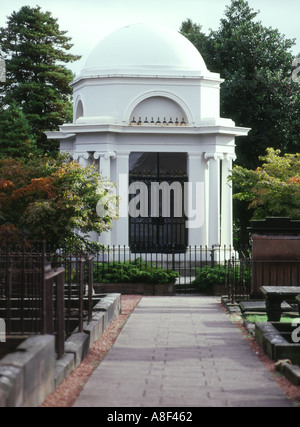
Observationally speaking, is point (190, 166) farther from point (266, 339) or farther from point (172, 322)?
point (266, 339)

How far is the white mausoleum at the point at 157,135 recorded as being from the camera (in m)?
31.8

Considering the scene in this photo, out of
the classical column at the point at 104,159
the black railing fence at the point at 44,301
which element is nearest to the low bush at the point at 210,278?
the black railing fence at the point at 44,301

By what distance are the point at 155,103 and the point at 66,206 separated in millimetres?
10267

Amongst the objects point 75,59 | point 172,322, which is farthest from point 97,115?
point 75,59

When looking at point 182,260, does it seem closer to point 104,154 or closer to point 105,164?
point 105,164

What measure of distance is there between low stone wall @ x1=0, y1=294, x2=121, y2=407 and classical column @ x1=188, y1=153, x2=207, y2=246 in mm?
19888

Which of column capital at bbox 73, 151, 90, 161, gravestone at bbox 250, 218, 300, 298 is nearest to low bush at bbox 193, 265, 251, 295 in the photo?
gravestone at bbox 250, 218, 300, 298

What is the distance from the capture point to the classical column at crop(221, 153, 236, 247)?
32.9 meters

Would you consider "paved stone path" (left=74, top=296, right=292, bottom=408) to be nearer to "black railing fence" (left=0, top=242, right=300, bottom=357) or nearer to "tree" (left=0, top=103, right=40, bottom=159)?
"black railing fence" (left=0, top=242, right=300, bottom=357)

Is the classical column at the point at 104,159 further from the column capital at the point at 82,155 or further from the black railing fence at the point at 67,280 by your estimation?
the black railing fence at the point at 67,280

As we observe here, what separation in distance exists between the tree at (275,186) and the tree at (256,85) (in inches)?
411

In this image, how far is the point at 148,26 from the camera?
3431cm

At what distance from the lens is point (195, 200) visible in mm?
32312

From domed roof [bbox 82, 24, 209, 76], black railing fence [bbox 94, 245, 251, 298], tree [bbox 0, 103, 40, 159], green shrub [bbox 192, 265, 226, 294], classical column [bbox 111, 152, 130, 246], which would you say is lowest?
green shrub [bbox 192, 265, 226, 294]
